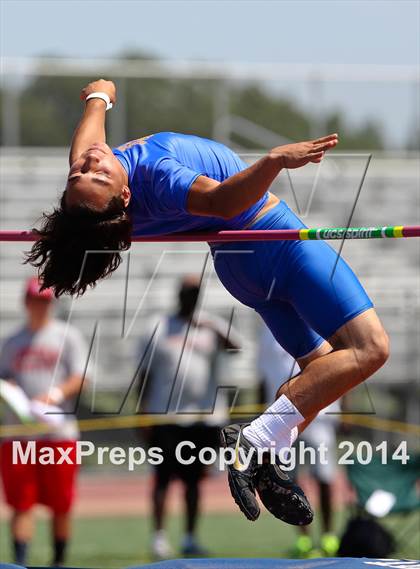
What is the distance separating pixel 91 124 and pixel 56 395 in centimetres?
287

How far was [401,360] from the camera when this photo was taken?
11539mm

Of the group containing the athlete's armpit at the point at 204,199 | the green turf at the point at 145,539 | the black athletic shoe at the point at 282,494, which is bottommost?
the green turf at the point at 145,539

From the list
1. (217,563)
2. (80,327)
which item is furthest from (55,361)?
(80,327)

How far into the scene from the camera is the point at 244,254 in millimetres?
4441

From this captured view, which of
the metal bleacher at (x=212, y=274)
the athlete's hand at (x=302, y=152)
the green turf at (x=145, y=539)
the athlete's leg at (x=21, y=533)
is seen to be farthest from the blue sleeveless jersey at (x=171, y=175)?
the metal bleacher at (x=212, y=274)

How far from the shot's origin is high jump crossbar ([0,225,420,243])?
14.2 ft

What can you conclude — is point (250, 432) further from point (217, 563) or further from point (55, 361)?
point (55, 361)

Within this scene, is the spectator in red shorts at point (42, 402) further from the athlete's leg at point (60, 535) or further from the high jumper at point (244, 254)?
the high jumper at point (244, 254)

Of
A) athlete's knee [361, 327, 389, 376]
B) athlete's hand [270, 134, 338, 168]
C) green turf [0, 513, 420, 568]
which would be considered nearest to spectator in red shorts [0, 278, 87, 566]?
green turf [0, 513, 420, 568]

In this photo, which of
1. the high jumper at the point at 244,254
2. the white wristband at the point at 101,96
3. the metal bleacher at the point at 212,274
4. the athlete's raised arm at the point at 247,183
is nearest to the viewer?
the athlete's raised arm at the point at 247,183

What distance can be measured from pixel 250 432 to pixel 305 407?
0.21 metres

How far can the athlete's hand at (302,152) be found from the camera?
4.04 metres

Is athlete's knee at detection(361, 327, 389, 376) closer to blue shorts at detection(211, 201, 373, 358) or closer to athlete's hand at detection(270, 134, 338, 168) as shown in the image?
blue shorts at detection(211, 201, 373, 358)

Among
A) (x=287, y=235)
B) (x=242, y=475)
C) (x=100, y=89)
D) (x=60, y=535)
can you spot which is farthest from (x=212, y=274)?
(x=242, y=475)
